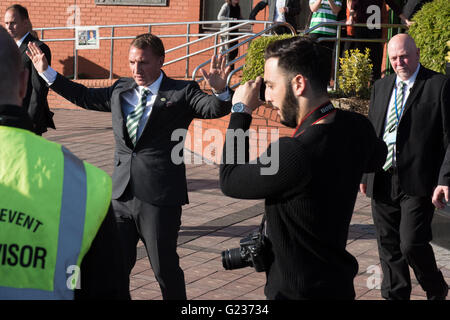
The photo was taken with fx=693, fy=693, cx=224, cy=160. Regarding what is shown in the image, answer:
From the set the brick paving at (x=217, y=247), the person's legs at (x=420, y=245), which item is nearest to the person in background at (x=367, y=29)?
the brick paving at (x=217, y=247)

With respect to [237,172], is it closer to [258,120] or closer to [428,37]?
[428,37]

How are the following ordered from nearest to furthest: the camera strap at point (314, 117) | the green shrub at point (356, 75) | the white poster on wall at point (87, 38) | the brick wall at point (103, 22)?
the camera strap at point (314, 117)
the green shrub at point (356, 75)
the white poster on wall at point (87, 38)
the brick wall at point (103, 22)

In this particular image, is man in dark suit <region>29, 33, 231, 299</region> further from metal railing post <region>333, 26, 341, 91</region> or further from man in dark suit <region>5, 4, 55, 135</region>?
metal railing post <region>333, 26, 341, 91</region>

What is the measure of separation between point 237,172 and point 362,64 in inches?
281

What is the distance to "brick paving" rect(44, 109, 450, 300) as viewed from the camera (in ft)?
17.1

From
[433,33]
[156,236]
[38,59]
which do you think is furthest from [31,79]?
[433,33]

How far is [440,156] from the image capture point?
4.85 metres

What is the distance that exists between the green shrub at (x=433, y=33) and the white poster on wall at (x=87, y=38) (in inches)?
381

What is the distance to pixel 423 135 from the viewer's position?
4.77 meters

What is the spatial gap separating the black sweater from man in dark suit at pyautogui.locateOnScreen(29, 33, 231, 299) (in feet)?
5.24

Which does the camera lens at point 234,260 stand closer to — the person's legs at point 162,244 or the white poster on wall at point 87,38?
the person's legs at point 162,244

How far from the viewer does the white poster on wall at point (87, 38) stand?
16047 mm

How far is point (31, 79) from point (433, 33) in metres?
4.42

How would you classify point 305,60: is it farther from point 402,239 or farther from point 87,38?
point 87,38
